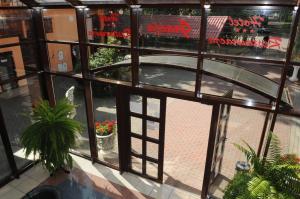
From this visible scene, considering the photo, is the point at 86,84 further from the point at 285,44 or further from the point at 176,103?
the point at 176,103

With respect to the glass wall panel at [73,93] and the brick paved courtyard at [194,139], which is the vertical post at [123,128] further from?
the glass wall panel at [73,93]

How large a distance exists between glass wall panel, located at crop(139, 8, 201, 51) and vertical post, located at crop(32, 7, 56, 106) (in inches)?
105

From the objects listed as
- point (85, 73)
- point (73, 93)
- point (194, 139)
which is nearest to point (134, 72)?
point (85, 73)

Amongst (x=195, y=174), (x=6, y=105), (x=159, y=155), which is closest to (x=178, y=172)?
(x=195, y=174)

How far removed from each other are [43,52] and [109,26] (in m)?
2.07

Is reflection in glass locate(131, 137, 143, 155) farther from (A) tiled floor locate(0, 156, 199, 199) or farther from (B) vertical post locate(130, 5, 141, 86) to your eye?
(B) vertical post locate(130, 5, 141, 86)

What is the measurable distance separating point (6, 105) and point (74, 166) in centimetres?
219

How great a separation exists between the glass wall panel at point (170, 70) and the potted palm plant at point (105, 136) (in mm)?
2222

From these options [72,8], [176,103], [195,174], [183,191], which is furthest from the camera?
[176,103]

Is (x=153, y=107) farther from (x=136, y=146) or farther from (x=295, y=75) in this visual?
(x=295, y=75)

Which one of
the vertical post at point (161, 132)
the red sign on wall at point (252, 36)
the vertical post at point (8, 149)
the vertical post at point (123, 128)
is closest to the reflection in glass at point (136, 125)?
the vertical post at point (123, 128)

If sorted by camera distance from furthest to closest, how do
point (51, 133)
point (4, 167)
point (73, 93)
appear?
point (73, 93)
point (4, 167)
point (51, 133)

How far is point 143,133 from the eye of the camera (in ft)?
17.7

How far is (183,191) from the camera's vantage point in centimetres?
548
